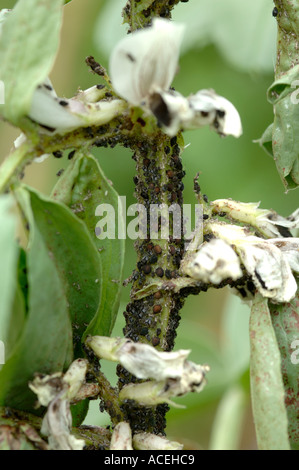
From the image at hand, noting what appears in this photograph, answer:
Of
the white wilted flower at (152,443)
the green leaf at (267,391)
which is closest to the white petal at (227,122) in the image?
the green leaf at (267,391)

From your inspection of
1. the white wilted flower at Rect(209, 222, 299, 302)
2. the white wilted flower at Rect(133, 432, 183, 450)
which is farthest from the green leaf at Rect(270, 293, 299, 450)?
the white wilted flower at Rect(133, 432, 183, 450)

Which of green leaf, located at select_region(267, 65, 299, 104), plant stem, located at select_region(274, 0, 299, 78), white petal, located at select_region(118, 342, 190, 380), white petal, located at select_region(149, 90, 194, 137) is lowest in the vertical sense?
white petal, located at select_region(118, 342, 190, 380)

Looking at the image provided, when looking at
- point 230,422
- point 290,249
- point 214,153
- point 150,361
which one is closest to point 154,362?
point 150,361

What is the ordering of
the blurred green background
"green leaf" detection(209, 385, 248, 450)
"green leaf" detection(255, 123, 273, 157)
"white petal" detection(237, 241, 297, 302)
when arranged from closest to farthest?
"white petal" detection(237, 241, 297, 302) < "green leaf" detection(255, 123, 273, 157) < "green leaf" detection(209, 385, 248, 450) < the blurred green background

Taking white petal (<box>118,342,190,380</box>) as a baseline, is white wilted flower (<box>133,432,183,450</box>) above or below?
below

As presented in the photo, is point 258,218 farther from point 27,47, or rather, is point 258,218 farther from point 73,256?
point 27,47

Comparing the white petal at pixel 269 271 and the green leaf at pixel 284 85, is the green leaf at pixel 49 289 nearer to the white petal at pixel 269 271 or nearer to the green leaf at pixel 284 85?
the white petal at pixel 269 271

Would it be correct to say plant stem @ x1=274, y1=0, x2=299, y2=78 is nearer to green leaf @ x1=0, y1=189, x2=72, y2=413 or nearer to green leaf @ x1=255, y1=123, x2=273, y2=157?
green leaf @ x1=255, y1=123, x2=273, y2=157
